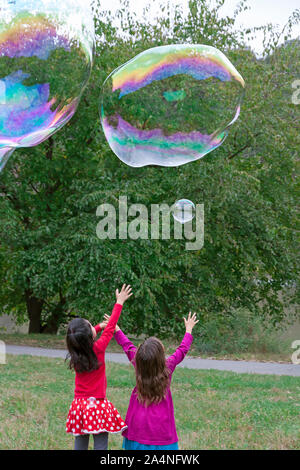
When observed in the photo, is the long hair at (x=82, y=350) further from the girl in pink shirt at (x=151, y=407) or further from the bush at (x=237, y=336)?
the bush at (x=237, y=336)

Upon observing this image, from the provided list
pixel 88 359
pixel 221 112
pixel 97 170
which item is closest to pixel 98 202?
pixel 97 170

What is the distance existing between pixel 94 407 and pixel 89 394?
0.30ft

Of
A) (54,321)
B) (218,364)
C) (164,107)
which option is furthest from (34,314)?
(164,107)

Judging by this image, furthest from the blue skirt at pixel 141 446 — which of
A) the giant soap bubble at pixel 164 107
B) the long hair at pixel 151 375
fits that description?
the giant soap bubble at pixel 164 107

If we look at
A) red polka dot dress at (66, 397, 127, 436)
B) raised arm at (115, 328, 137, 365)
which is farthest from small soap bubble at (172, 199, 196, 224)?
red polka dot dress at (66, 397, 127, 436)

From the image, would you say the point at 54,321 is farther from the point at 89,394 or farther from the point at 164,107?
the point at 89,394

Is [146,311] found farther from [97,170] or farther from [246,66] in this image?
[246,66]

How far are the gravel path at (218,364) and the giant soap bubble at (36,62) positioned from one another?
6.47 meters

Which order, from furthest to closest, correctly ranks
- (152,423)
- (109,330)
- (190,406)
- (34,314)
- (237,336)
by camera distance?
1. (34,314)
2. (237,336)
3. (190,406)
4. (109,330)
5. (152,423)

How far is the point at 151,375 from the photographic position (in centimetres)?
388

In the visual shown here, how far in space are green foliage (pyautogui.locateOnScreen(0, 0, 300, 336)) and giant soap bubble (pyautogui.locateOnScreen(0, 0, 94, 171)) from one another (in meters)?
6.91
